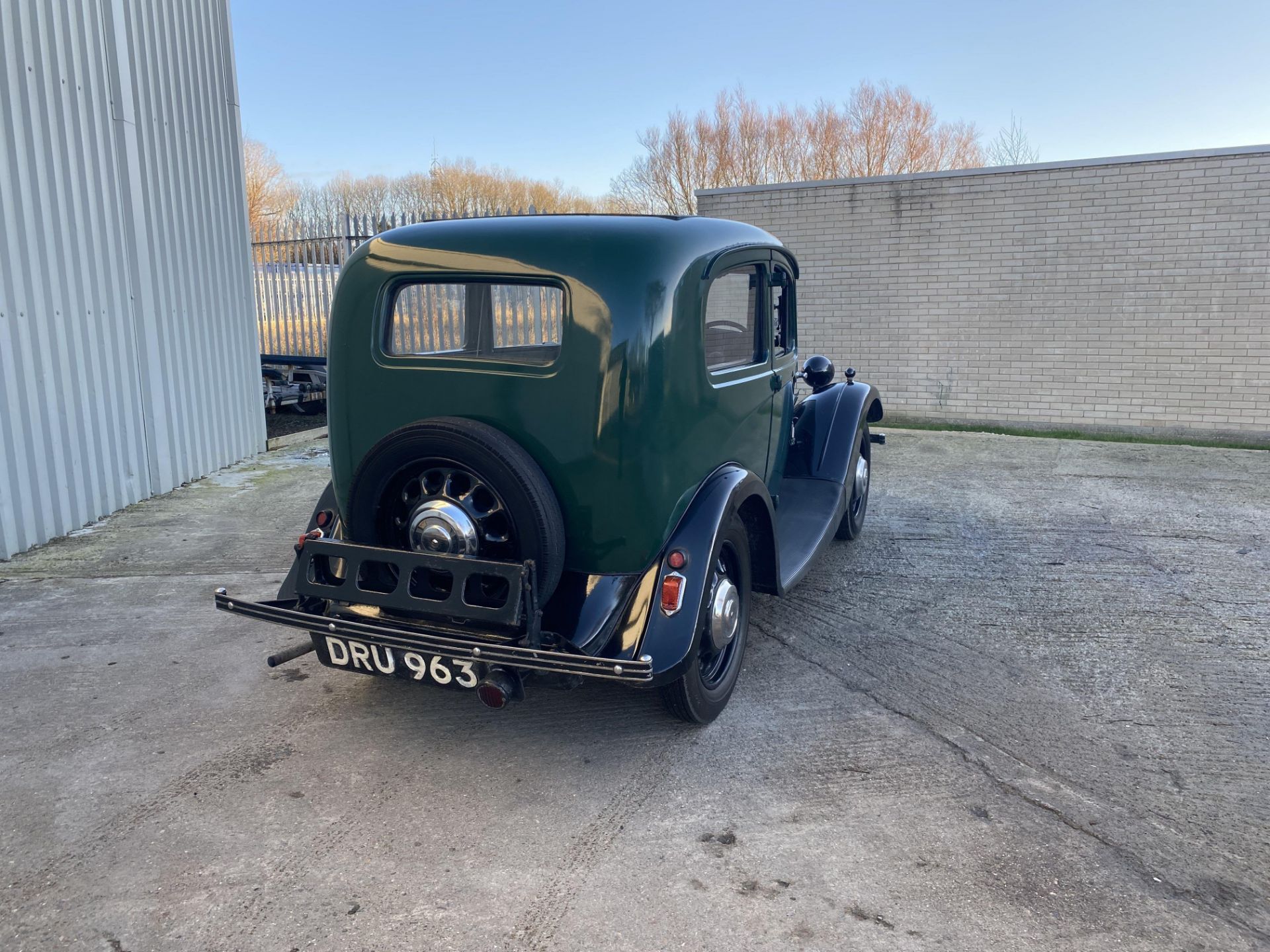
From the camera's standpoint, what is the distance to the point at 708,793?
298 centimetres

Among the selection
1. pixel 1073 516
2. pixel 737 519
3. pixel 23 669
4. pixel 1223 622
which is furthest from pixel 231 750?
pixel 1073 516

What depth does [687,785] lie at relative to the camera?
303 cm

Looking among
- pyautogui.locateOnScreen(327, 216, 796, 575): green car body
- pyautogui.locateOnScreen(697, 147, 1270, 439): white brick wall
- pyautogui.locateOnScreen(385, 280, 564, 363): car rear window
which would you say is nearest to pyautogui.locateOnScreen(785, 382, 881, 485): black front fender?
pyautogui.locateOnScreen(327, 216, 796, 575): green car body

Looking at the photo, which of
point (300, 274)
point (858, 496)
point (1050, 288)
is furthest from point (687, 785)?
point (300, 274)

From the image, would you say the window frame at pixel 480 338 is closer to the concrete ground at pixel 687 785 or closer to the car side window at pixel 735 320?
the car side window at pixel 735 320

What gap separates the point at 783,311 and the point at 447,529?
7.96 ft

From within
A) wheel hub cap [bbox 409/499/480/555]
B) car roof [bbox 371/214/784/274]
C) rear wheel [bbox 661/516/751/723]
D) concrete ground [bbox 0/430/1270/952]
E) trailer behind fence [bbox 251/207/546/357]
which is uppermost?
trailer behind fence [bbox 251/207/546/357]

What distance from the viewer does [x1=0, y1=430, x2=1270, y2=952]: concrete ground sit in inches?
93.2

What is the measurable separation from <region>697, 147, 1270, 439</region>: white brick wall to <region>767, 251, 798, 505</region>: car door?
253 inches

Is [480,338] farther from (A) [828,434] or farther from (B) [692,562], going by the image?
(A) [828,434]

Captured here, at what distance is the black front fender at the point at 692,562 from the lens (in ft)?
9.85

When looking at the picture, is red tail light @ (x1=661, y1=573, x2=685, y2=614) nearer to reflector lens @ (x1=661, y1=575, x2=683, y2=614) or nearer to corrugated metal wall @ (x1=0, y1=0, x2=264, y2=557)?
reflector lens @ (x1=661, y1=575, x2=683, y2=614)

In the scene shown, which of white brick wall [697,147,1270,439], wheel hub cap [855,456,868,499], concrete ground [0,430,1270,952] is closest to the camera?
concrete ground [0,430,1270,952]

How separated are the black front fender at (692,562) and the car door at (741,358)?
21 cm
